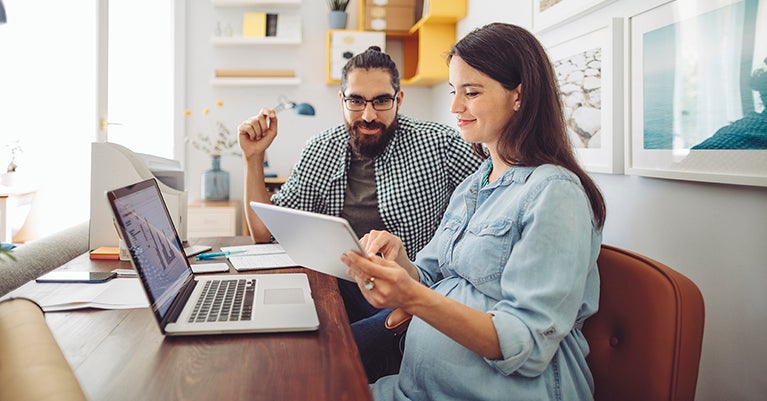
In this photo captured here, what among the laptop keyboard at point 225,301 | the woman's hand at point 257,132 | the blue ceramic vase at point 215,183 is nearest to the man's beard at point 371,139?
the woman's hand at point 257,132

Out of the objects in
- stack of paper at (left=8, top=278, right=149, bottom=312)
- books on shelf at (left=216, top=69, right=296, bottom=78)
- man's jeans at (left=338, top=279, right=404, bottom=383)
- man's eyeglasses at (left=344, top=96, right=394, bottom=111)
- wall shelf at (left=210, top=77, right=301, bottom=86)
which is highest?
books on shelf at (left=216, top=69, right=296, bottom=78)

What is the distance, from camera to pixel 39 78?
246 centimetres

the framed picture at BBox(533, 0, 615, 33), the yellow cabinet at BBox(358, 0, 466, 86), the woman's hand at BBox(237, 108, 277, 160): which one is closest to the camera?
the framed picture at BBox(533, 0, 615, 33)

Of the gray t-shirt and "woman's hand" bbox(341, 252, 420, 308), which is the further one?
the gray t-shirt

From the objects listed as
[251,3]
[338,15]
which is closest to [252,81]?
[251,3]

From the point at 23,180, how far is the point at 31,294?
59.8 inches

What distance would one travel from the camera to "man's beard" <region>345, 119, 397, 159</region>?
1.96 meters

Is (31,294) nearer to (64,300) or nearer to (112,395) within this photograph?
(64,300)

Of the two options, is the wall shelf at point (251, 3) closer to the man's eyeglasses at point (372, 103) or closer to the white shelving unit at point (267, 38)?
the white shelving unit at point (267, 38)

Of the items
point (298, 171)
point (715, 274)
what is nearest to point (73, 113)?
point (298, 171)

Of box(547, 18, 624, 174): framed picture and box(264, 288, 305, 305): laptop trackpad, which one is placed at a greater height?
box(547, 18, 624, 174): framed picture

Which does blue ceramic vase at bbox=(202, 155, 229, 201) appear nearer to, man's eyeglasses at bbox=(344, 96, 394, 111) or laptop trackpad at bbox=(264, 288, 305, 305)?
man's eyeglasses at bbox=(344, 96, 394, 111)

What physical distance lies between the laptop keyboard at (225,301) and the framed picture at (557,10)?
135cm

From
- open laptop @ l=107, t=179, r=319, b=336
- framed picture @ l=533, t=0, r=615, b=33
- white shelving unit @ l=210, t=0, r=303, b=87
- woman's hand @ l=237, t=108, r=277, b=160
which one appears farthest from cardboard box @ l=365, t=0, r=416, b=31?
open laptop @ l=107, t=179, r=319, b=336
